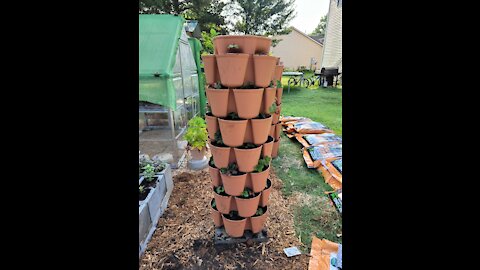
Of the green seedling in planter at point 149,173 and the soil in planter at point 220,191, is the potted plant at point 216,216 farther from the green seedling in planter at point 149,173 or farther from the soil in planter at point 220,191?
the green seedling in planter at point 149,173

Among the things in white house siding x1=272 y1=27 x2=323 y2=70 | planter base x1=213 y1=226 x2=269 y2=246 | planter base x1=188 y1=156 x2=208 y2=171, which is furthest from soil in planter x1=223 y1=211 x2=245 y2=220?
white house siding x1=272 y1=27 x2=323 y2=70

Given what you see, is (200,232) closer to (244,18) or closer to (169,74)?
(169,74)

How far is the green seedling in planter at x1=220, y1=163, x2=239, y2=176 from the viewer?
2.12m

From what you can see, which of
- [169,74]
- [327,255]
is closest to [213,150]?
[327,255]

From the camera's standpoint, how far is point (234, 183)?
2143 millimetres

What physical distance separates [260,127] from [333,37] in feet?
48.7

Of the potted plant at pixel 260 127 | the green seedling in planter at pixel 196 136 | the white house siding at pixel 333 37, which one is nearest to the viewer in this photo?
the potted plant at pixel 260 127

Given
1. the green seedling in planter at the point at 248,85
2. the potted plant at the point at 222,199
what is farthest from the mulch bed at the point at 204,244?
the green seedling in planter at the point at 248,85

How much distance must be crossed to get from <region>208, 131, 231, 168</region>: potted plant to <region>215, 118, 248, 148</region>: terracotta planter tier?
6 cm

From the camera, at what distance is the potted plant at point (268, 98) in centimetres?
200

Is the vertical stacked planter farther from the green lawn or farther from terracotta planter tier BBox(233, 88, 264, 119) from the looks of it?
the green lawn

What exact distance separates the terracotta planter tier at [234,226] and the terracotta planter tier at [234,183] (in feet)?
1.08

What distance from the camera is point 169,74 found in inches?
141
